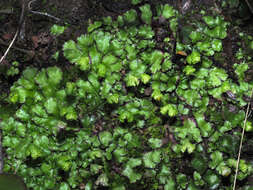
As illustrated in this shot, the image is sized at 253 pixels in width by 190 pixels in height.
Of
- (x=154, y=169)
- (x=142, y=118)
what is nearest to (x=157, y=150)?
(x=154, y=169)

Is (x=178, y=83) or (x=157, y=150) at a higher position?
(x=178, y=83)

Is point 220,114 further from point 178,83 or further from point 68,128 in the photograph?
point 68,128

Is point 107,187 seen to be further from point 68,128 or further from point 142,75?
point 142,75

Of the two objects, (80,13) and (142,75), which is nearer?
(142,75)

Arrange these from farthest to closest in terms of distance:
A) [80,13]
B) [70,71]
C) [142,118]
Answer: [80,13], [70,71], [142,118]

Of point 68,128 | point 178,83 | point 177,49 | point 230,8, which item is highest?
point 230,8

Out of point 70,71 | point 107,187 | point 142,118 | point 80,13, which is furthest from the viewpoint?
point 80,13
